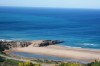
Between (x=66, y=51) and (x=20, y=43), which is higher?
(x=20, y=43)

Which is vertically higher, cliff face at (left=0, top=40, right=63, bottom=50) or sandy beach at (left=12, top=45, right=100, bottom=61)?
cliff face at (left=0, top=40, right=63, bottom=50)

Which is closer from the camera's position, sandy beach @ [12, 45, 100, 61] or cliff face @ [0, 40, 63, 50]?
sandy beach @ [12, 45, 100, 61]

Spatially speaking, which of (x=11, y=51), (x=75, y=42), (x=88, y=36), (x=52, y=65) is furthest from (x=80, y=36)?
(x=52, y=65)

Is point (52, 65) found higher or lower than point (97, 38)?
lower

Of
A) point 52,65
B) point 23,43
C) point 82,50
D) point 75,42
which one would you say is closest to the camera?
point 52,65

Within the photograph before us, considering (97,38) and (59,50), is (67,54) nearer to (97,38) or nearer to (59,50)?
(59,50)

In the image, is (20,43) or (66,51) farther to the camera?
(20,43)

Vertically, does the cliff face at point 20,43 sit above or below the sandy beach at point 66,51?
above

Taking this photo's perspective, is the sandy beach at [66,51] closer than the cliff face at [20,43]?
Yes
